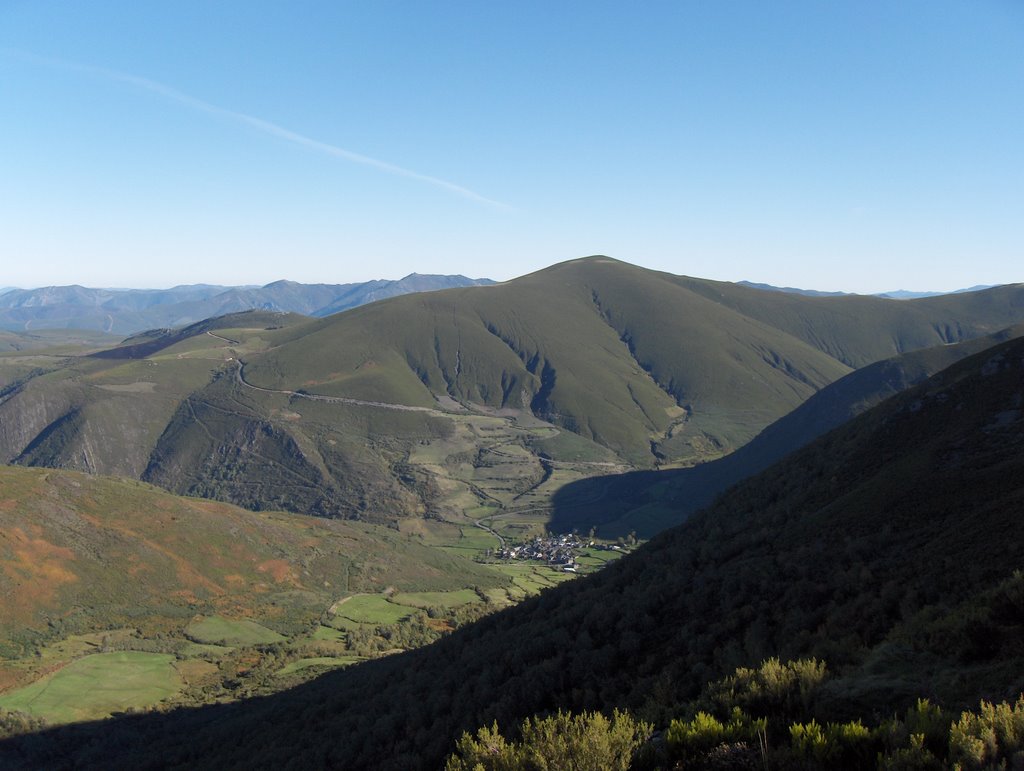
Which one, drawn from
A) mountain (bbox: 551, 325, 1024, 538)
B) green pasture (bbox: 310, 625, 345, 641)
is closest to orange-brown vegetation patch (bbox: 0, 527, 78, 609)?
green pasture (bbox: 310, 625, 345, 641)

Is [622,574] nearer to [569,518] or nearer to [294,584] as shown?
[294,584]

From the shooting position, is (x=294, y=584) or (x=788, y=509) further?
(x=294, y=584)

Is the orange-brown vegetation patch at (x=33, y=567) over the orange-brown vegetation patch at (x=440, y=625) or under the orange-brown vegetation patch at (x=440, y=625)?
over

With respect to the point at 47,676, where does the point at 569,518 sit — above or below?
below

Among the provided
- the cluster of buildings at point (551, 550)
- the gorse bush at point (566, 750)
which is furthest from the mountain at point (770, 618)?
the cluster of buildings at point (551, 550)

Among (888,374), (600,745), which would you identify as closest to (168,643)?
(600,745)

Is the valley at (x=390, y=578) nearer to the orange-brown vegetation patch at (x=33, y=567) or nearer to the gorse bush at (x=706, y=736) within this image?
the orange-brown vegetation patch at (x=33, y=567)

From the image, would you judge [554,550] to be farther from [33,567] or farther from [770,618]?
[770,618]
